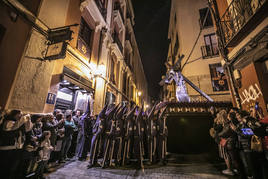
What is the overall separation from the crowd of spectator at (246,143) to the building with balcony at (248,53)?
225 cm

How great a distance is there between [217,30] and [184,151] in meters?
6.83

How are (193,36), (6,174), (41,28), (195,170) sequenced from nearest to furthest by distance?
1. (6,174)
2. (195,170)
3. (41,28)
4. (193,36)

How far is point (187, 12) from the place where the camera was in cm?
1486

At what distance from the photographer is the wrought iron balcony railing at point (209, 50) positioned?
12.5m

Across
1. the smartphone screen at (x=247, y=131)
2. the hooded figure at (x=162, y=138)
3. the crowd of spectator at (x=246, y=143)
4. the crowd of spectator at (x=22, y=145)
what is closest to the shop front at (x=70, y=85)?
the crowd of spectator at (x=22, y=145)

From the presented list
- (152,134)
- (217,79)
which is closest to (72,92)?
(152,134)

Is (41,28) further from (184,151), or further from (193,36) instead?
(193,36)

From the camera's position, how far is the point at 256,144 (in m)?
2.48

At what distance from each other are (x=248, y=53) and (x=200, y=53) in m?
9.09

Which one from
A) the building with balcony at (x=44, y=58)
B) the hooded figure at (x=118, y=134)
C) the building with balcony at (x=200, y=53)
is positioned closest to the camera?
the building with balcony at (x=44, y=58)

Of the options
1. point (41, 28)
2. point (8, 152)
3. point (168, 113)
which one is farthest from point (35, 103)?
point (168, 113)

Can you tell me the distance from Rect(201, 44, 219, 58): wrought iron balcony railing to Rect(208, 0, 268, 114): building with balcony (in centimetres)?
684

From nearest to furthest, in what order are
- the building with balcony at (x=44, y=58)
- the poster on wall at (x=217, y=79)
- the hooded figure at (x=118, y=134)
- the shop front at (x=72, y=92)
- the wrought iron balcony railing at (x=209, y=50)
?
the building with balcony at (x=44, y=58)
the hooded figure at (x=118, y=134)
the shop front at (x=72, y=92)
the poster on wall at (x=217, y=79)
the wrought iron balcony railing at (x=209, y=50)

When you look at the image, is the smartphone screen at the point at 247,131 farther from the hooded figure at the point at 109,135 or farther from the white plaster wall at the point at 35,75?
the white plaster wall at the point at 35,75
